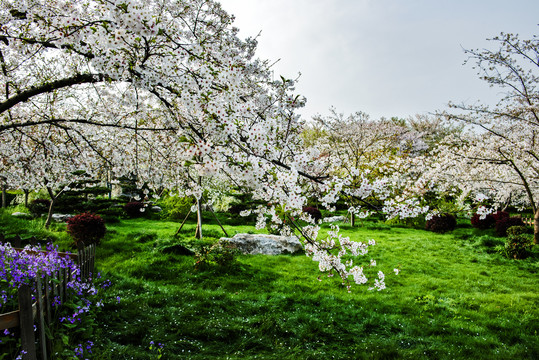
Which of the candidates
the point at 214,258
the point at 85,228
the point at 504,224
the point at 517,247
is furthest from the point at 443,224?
the point at 85,228

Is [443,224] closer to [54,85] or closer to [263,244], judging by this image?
[263,244]

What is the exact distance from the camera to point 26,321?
2992 mm

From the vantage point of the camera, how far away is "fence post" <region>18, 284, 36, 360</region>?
294cm

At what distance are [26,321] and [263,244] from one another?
808cm

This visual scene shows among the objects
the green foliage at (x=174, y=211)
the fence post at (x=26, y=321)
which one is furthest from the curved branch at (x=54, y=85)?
the green foliage at (x=174, y=211)

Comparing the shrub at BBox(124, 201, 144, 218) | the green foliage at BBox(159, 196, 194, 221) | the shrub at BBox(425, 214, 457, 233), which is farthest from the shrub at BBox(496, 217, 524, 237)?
the shrub at BBox(124, 201, 144, 218)

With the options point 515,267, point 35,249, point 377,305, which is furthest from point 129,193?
point 515,267

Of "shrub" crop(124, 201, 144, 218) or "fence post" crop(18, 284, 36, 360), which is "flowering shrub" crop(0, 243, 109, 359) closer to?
"fence post" crop(18, 284, 36, 360)

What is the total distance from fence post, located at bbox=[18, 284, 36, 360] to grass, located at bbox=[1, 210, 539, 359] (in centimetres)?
103

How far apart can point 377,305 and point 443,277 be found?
11.9 feet

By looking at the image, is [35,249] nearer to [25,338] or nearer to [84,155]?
[25,338]

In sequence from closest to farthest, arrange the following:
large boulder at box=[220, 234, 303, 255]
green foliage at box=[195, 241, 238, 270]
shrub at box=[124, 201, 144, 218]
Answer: green foliage at box=[195, 241, 238, 270], large boulder at box=[220, 234, 303, 255], shrub at box=[124, 201, 144, 218]

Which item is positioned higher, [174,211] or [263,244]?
[174,211]

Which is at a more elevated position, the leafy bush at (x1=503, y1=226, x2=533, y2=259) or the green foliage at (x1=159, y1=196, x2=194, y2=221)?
the green foliage at (x1=159, y1=196, x2=194, y2=221)
